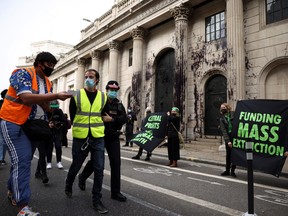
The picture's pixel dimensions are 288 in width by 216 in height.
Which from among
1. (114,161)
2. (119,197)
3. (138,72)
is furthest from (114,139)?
(138,72)

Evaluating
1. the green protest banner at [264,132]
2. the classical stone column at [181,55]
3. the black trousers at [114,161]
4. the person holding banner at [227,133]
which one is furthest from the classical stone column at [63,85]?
the black trousers at [114,161]

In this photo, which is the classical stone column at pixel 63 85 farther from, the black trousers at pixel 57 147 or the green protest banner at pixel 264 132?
the green protest banner at pixel 264 132

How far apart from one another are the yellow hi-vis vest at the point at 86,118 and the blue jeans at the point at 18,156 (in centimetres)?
82

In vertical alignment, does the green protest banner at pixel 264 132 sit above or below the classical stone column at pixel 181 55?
below

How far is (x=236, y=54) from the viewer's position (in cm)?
1055

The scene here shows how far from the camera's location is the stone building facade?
34.4ft

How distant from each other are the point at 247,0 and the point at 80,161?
12311mm

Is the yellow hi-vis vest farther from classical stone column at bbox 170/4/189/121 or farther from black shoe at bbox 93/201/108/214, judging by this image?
classical stone column at bbox 170/4/189/121

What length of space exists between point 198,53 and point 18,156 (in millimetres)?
12630

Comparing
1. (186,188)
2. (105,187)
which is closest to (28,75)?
(105,187)

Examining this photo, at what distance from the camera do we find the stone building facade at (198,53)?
1048 cm

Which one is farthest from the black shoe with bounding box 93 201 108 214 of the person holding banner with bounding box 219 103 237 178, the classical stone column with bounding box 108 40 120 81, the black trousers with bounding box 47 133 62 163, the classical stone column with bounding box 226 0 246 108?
the classical stone column with bounding box 108 40 120 81

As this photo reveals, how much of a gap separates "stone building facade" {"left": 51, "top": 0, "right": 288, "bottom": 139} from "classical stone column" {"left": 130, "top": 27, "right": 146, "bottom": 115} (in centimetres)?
8

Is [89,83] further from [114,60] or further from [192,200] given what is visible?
[114,60]
